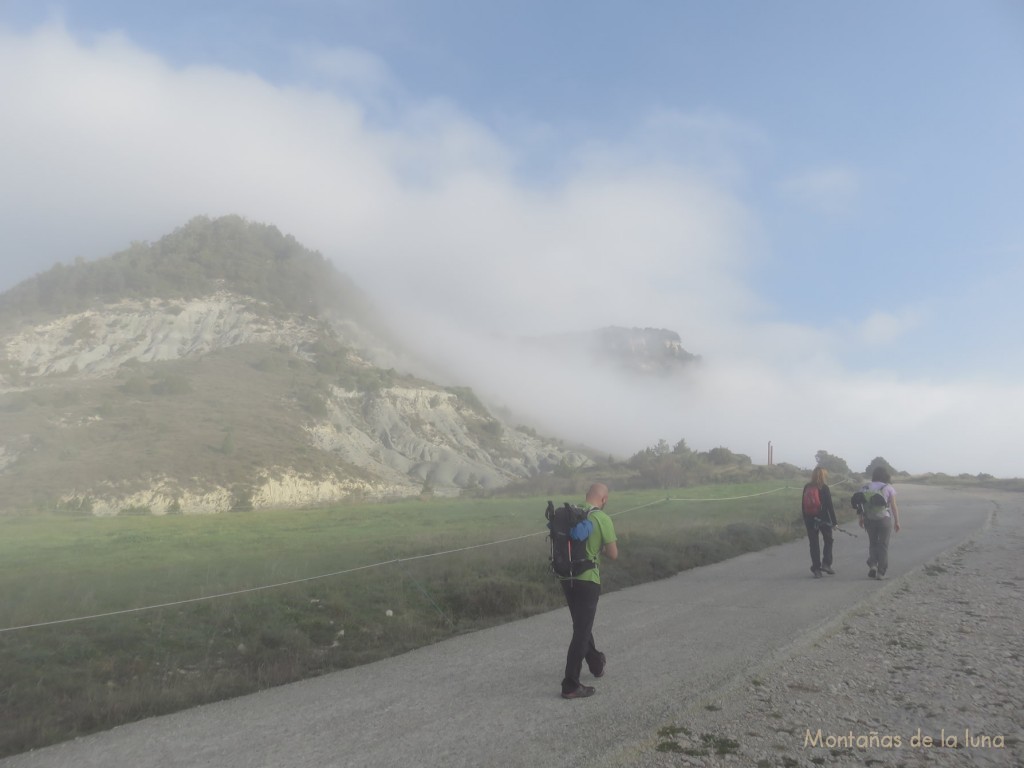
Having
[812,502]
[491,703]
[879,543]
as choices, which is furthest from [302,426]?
[491,703]

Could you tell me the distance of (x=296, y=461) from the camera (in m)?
53.7

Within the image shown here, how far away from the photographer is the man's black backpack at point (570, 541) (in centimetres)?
622

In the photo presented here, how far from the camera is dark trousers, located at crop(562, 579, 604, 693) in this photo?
20.1 feet

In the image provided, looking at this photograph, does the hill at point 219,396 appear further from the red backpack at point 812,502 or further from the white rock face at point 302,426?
the red backpack at point 812,502

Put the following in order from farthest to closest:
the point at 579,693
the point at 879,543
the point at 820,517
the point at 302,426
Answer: the point at 302,426
the point at 820,517
the point at 879,543
the point at 579,693

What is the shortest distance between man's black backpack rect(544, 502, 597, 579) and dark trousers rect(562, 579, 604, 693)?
16 centimetres

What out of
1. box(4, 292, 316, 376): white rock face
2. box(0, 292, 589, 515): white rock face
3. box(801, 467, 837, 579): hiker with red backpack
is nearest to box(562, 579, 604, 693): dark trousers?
box(801, 467, 837, 579): hiker with red backpack

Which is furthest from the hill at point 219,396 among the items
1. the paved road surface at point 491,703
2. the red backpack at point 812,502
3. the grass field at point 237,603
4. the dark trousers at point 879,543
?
the dark trousers at point 879,543

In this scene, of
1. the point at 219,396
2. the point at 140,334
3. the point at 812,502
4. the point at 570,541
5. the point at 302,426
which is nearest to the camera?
the point at 570,541

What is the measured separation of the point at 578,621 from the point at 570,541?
2.54 feet

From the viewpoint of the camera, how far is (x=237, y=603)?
10.2 metres

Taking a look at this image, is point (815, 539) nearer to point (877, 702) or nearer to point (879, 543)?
point (879, 543)

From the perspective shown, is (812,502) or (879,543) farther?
(812,502)

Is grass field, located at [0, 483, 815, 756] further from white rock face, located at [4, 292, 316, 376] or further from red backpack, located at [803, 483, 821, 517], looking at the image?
white rock face, located at [4, 292, 316, 376]
